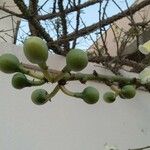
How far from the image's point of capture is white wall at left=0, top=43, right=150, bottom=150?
1.33 m

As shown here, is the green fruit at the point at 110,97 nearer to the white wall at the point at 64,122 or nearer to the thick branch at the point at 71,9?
the white wall at the point at 64,122

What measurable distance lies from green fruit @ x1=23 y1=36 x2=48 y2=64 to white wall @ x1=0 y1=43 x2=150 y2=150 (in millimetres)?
954

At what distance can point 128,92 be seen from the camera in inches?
20.3

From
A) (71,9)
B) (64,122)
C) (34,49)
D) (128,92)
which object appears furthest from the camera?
(71,9)

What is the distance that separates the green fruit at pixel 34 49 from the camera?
37 centimetres

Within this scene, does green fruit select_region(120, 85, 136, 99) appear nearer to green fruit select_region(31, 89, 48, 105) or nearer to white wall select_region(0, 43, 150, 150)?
green fruit select_region(31, 89, 48, 105)

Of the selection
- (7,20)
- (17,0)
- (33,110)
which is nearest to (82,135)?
(33,110)

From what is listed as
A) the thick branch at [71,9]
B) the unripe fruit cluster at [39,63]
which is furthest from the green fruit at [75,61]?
the thick branch at [71,9]

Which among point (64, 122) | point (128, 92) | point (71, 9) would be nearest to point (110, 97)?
point (128, 92)

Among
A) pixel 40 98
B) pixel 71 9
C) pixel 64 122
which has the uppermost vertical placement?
pixel 71 9

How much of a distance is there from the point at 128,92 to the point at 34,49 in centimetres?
18

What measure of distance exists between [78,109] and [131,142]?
0.24 m

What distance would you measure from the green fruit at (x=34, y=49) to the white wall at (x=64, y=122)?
0.95m

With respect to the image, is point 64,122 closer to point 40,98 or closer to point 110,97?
point 110,97
